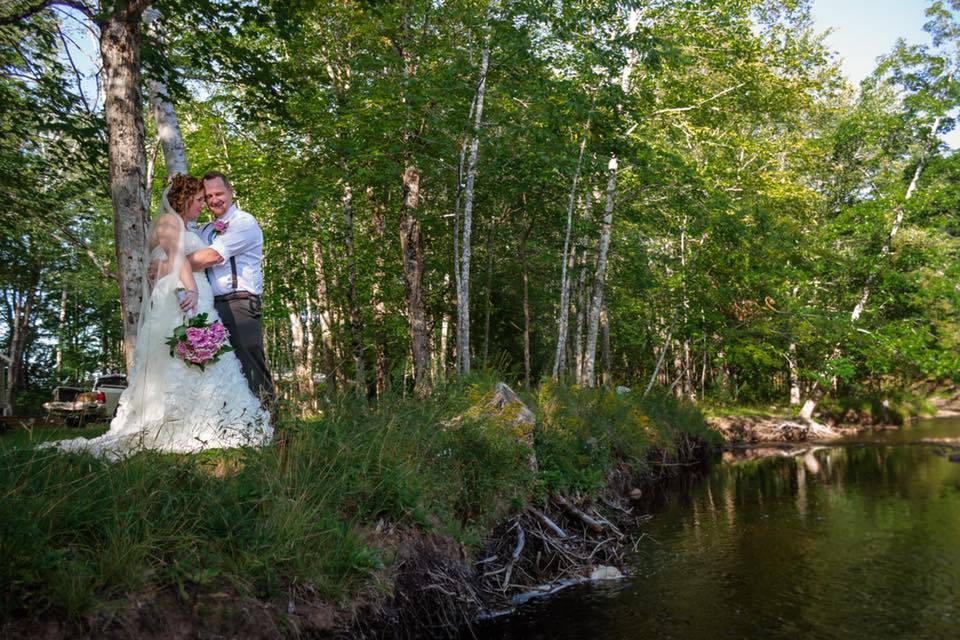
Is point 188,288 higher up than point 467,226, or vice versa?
point 467,226

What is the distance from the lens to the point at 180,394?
219 inches

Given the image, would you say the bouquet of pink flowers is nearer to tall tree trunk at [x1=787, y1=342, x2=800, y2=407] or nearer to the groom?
the groom

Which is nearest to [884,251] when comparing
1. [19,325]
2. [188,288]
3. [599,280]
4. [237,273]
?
[599,280]

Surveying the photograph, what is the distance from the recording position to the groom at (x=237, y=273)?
19.1 feet

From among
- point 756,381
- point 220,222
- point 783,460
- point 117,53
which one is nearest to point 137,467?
point 220,222

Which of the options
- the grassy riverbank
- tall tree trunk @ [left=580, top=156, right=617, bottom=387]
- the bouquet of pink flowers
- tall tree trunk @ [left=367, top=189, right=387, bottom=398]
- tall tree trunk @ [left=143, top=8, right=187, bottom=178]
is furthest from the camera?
tall tree trunk @ [left=367, top=189, right=387, bottom=398]

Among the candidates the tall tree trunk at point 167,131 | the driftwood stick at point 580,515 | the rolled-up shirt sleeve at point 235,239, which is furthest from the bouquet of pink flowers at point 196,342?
the driftwood stick at point 580,515

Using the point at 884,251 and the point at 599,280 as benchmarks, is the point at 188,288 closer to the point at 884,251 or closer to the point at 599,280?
the point at 599,280

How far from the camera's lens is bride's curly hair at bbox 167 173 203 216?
18.9 ft

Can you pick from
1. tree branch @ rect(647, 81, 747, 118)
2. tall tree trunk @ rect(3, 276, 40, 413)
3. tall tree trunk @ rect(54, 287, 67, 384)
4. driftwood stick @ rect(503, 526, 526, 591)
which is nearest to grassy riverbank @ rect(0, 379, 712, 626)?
driftwood stick @ rect(503, 526, 526, 591)

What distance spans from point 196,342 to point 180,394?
412 millimetres

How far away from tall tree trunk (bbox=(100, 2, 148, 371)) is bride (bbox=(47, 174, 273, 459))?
65cm

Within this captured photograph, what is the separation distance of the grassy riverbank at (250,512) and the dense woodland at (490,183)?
71 cm

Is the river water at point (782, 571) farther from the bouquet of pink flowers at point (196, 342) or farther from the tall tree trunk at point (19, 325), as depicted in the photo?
the tall tree trunk at point (19, 325)
